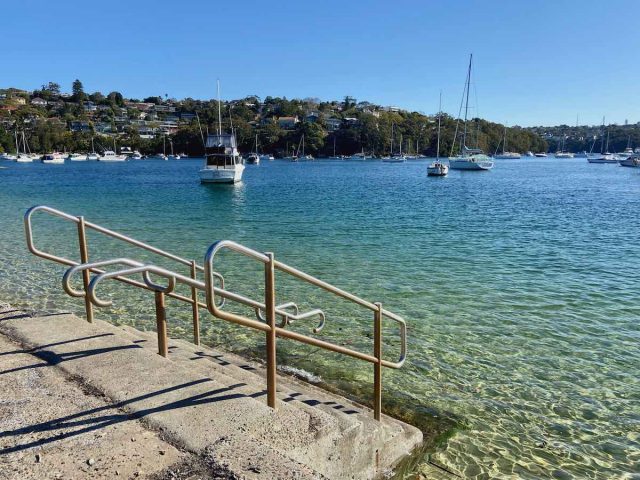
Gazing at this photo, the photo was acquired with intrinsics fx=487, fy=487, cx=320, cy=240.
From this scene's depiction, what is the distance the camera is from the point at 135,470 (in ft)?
8.93

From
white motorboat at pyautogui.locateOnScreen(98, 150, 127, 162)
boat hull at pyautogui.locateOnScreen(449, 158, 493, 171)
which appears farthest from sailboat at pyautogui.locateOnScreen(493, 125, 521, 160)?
white motorboat at pyautogui.locateOnScreen(98, 150, 127, 162)

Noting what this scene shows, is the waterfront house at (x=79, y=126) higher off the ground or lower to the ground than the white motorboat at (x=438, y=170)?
higher

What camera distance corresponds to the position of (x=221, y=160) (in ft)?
165

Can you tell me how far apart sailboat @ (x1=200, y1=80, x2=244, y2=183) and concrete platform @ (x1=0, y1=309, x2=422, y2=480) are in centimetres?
4528

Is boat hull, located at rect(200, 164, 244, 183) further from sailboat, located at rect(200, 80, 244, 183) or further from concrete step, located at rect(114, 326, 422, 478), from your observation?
Result: concrete step, located at rect(114, 326, 422, 478)

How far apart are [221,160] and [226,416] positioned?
160ft

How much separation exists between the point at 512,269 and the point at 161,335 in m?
11.3

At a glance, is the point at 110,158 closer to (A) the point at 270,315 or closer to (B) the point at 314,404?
(B) the point at 314,404

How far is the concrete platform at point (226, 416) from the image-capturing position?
2973 millimetres

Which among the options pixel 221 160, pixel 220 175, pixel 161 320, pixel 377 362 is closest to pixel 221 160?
pixel 221 160

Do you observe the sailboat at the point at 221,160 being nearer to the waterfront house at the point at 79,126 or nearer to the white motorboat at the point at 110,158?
the white motorboat at the point at 110,158

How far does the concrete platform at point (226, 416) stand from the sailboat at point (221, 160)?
4528 cm

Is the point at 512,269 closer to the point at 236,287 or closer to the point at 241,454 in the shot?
the point at 236,287

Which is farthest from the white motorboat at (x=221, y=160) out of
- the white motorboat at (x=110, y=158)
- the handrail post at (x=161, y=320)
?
the white motorboat at (x=110, y=158)
